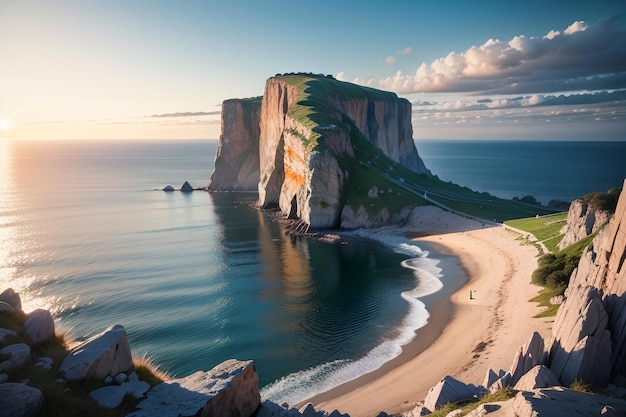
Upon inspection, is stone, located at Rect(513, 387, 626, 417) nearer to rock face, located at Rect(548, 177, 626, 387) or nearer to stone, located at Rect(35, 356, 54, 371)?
rock face, located at Rect(548, 177, 626, 387)

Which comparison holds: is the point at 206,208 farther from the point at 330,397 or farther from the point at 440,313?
the point at 330,397

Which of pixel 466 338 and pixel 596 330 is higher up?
pixel 596 330

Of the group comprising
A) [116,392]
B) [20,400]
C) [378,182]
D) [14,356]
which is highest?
[378,182]

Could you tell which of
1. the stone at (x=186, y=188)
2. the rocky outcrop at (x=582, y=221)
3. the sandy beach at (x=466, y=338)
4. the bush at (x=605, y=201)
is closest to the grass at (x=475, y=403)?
the sandy beach at (x=466, y=338)

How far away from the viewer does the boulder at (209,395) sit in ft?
37.6

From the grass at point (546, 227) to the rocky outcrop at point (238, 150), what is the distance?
88911mm

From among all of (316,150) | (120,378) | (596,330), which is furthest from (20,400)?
(316,150)

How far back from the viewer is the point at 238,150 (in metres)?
136

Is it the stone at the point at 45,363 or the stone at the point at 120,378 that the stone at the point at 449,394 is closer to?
the stone at the point at 120,378

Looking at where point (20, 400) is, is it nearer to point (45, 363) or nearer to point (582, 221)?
point (45, 363)

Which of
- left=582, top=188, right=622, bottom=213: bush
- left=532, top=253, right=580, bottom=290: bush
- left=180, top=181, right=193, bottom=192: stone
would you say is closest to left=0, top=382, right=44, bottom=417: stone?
left=532, top=253, right=580, bottom=290: bush

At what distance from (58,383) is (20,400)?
62.2 inches

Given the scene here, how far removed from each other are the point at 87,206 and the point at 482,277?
94207 mm

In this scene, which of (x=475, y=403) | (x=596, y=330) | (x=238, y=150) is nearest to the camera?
(x=475, y=403)
